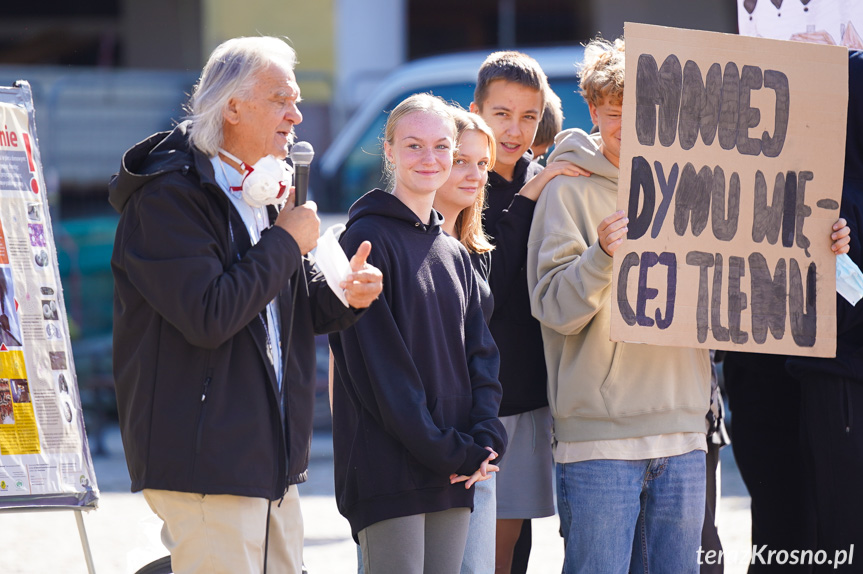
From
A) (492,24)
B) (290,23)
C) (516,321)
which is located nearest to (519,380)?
(516,321)

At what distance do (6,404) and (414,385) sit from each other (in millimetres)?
1286

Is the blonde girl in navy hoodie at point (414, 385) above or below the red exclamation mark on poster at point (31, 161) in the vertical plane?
below

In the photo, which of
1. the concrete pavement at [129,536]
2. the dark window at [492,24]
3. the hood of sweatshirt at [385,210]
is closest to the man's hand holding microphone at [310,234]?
the hood of sweatshirt at [385,210]

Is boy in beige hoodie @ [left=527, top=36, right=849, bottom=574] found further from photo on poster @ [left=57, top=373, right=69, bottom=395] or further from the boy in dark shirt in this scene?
photo on poster @ [left=57, top=373, right=69, bottom=395]

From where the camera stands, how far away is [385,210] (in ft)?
10.7

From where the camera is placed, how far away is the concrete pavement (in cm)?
533

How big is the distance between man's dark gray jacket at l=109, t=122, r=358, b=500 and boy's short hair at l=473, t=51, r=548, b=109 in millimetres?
1476

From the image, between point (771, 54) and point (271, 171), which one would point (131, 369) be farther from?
point (771, 54)

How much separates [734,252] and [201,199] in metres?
1.68

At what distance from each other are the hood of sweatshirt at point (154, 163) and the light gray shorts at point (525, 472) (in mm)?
1446

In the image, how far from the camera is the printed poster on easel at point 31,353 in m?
3.40

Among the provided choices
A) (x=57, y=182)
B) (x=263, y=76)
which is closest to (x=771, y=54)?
(x=263, y=76)

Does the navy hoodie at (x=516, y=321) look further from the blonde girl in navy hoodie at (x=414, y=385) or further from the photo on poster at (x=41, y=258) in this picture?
the photo on poster at (x=41, y=258)

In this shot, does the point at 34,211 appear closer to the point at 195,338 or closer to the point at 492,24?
the point at 195,338
